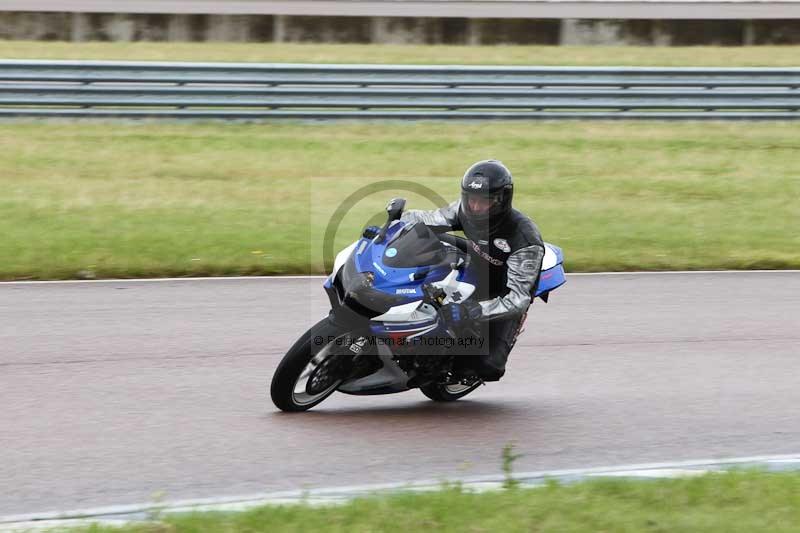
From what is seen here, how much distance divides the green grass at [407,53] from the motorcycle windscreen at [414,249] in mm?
18260

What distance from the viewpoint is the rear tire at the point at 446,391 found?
7684 millimetres

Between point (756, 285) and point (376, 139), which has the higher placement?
point (376, 139)

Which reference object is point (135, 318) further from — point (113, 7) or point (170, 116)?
point (113, 7)

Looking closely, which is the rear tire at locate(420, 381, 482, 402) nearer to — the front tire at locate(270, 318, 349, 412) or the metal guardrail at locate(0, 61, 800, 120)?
the front tire at locate(270, 318, 349, 412)

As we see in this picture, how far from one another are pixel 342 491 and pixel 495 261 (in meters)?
2.09

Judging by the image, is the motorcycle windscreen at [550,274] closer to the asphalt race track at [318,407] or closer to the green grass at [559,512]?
the asphalt race track at [318,407]

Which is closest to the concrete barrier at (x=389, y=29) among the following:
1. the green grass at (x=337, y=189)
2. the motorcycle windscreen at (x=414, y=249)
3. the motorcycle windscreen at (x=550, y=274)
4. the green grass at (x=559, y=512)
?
the green grass at (x=337, y=189)

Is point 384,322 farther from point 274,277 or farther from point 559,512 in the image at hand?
point 274,277

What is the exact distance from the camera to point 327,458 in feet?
21.2

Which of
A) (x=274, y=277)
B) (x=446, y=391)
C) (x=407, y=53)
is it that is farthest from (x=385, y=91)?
(x=446, y=391)

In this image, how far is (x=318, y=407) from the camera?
296 inches

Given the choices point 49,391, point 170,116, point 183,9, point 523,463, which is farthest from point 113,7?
point 523,463

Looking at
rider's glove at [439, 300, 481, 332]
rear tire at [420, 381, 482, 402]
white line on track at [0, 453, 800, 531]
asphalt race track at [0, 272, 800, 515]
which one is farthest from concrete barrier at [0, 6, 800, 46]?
white line on track at [0, 453, 800, 531]

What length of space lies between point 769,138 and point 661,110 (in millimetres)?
1946
